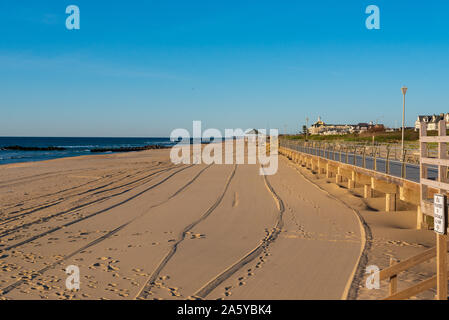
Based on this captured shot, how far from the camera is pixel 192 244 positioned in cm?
825

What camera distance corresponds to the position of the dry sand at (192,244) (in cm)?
590

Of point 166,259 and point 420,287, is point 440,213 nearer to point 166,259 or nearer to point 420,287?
point 420,287

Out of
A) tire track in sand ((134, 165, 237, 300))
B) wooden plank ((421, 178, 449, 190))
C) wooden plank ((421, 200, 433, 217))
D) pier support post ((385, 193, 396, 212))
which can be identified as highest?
wooden plank ((421, 178, 449, 190))

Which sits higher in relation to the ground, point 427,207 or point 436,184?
point 436,184

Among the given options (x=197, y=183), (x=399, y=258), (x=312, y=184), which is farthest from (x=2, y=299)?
(x=312, y=184)

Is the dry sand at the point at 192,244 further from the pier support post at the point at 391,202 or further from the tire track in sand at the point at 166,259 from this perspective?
the pier support post at the point at 391,202

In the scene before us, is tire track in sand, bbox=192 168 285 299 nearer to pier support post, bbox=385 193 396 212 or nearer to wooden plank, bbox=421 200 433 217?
wooden plank, bbox=421 200 433 217

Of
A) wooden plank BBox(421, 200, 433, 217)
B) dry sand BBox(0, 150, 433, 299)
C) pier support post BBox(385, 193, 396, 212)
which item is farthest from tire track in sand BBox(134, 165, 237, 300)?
pier support post BBox(385, 193, 396, 212)

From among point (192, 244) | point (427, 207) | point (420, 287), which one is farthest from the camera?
point (192, 244)

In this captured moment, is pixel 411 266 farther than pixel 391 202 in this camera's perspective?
No

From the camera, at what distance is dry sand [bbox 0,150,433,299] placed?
590 cm

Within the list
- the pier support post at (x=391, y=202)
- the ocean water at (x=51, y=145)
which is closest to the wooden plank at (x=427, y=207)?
the pier support post at (x=391, y=202)

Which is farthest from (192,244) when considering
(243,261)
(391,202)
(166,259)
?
(391,202)

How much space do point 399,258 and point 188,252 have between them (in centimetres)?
435
